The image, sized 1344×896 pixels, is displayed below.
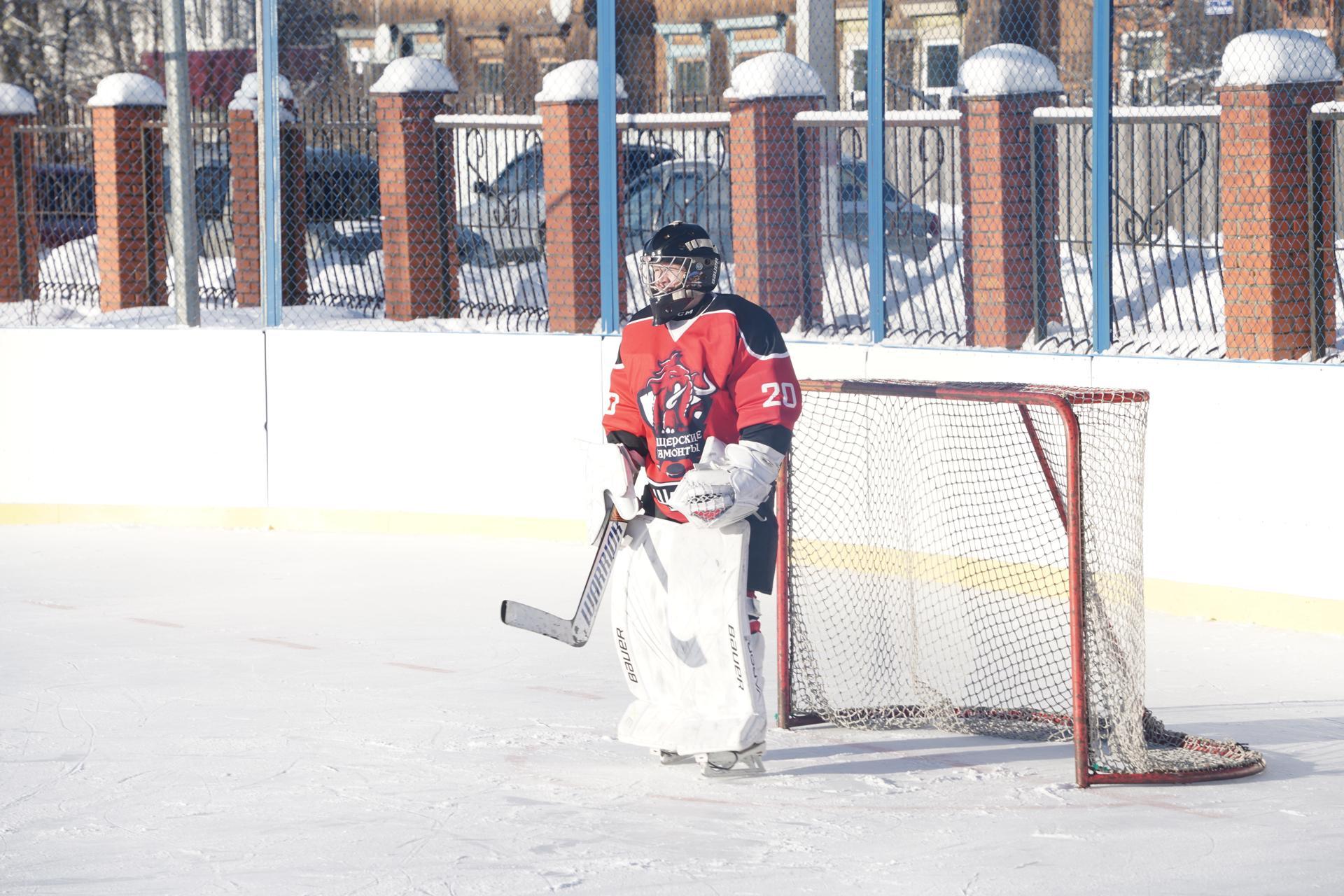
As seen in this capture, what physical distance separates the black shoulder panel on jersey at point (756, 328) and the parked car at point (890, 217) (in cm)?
378

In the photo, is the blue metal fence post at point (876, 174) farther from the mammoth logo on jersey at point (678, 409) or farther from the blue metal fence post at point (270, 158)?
the mammoth logo on jersey at point (678, 409)

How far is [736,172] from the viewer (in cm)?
1069

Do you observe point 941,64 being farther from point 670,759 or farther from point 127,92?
point 127,92

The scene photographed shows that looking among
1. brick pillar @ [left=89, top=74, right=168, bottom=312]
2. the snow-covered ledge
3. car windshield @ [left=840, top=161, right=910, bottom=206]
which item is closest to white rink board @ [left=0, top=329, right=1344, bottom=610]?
car windshield @ [left=840, top=161, right=910, bottom=206]

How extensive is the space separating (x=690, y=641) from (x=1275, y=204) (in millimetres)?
4226

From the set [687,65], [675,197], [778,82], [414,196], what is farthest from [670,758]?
[414,196]

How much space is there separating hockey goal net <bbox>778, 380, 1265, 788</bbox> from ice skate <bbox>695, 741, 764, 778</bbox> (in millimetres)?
691

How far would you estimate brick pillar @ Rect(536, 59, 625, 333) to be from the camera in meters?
10.8

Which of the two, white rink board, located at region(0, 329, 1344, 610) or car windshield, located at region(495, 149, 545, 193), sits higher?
car windshield, located at region(495, 149, 545, 193)

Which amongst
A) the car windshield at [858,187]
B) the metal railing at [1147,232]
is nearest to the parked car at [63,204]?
the car windshield at [858,187]

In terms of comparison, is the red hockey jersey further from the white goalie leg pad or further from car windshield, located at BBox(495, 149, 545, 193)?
car windshield, located at BBox(495, 149, 545, 193)

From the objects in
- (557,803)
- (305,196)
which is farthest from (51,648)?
(305,196)

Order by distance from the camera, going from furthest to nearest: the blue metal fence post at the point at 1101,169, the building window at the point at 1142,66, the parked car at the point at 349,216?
the parked car at the point at 349,216 → the building window at the point at 1142,66 → the blue metal fence post at the point at 1101,169

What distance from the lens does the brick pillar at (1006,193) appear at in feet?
31.8
